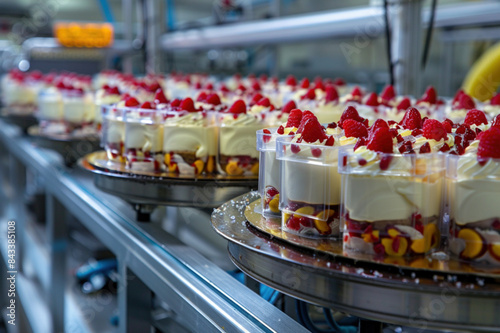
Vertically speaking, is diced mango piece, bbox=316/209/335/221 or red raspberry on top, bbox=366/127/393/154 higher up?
red raspberry on top, bbox=366/127/393/154

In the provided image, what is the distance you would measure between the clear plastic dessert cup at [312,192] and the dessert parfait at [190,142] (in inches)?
21.3

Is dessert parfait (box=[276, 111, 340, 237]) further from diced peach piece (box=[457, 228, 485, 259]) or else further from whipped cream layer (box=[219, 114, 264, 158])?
whipped cream layer (box=[219, 114, 264, 158])

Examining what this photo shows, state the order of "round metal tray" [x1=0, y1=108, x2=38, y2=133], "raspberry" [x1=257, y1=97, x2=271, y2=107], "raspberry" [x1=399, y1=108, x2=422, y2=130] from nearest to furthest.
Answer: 1. "raspberry" [x1=399, y1=108, x2=422, y2=130]
2. "raspberry" [x1=257, y1=97, x2=271, y2=107]
3. "round metal tray" [x1=0, y1=108, x2=38, y2=133]

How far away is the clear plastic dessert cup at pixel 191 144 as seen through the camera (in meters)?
1.44

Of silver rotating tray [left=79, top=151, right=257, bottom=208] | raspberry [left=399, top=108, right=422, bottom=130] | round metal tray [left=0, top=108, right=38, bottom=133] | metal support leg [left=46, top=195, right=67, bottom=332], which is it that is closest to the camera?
raspberry [left=399, top=108, right=422, bottom=130]

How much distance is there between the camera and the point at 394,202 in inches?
31.2

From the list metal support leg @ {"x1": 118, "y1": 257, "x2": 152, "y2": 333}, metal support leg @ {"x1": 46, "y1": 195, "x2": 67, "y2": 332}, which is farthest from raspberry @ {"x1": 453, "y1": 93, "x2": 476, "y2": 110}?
metal support leg @ {"x1": 46, "y1": 195, "x2": 67, "y2": 332}

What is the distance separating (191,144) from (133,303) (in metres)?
0.43

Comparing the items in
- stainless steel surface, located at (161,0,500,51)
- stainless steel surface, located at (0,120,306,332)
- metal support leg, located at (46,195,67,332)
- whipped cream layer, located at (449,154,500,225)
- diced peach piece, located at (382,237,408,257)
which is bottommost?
metal support leg, located at (46,195,67,332)

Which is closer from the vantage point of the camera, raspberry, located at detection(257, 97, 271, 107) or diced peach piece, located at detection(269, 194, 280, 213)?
diced peach piece, located at detection(269, 194, 280, 213)

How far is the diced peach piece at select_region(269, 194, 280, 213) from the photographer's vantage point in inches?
39.4

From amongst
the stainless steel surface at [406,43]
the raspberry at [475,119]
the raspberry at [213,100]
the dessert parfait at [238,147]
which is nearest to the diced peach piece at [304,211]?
the raspberry at [475,119]

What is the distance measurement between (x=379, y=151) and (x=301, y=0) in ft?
12.5

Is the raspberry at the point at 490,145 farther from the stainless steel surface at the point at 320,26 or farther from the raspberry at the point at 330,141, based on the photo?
the stainless steel surface at the point at 320,26
